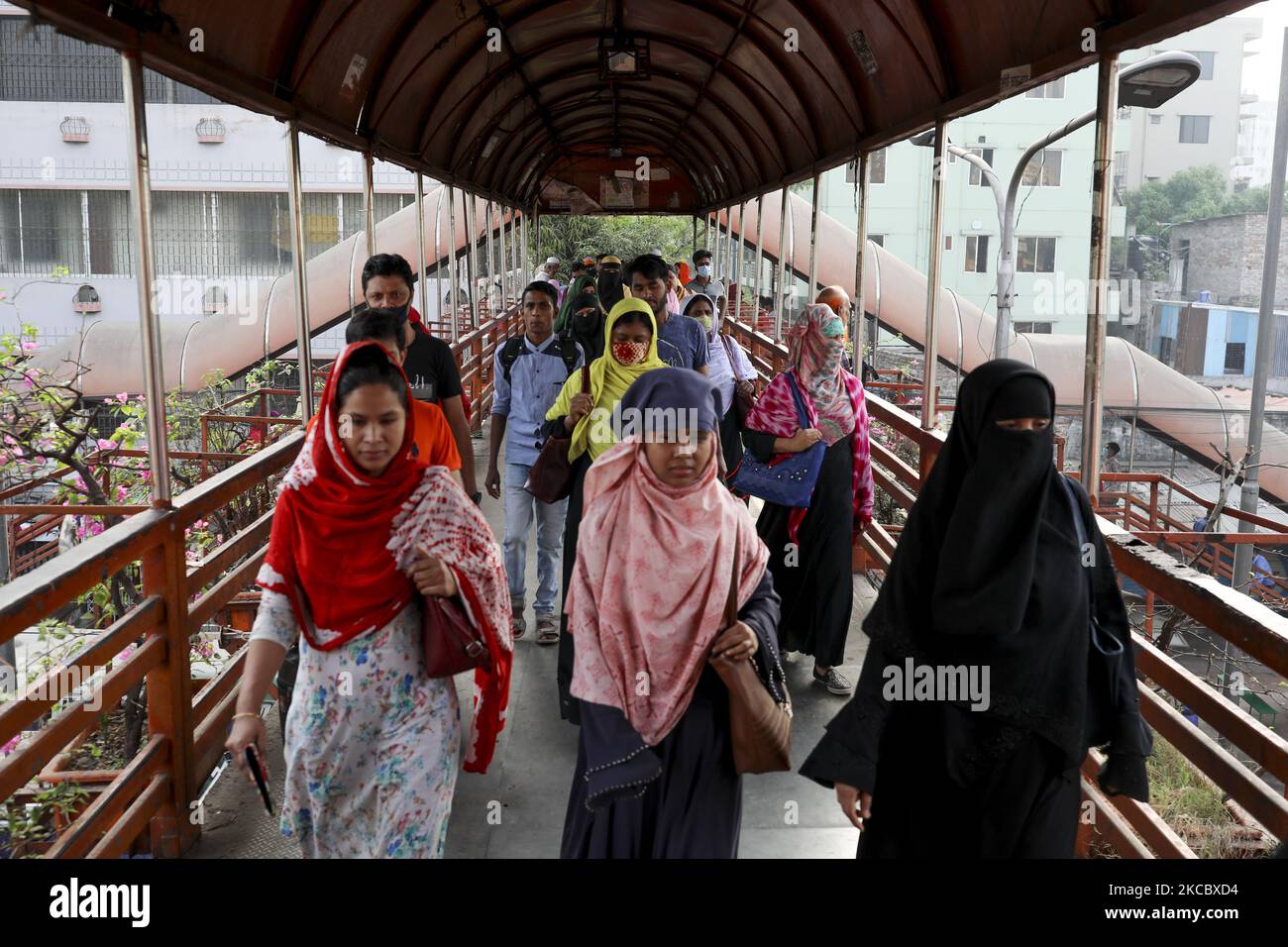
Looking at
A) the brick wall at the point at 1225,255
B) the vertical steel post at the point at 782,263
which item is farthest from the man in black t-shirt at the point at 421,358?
the brick wall at the point at 1225,255

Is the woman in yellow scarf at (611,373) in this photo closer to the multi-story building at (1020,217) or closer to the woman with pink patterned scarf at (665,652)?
the woman with pink patterned scarf at (665,652)

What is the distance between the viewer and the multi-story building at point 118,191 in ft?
58.0

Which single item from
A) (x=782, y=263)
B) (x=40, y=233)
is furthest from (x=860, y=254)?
(x=40, y=233)

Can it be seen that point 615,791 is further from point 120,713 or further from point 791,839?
point 120,713

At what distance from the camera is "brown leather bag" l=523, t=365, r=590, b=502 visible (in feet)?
15.8

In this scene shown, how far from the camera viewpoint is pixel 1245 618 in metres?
2.56

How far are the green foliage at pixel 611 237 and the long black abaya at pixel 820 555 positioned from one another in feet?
72.8

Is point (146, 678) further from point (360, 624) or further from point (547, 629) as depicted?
point (547, 629)

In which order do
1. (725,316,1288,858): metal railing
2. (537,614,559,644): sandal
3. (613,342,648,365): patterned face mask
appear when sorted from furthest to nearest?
(537,614,559,644): sandal < (613,342,648,365): patterned face mask < (725,316,1288,858): metal railing

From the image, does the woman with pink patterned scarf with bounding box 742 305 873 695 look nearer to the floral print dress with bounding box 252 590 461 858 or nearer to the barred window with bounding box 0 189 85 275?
the floral print dress with bounding box 252 590 461 858

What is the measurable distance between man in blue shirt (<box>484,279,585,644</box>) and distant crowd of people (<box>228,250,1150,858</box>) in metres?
2.58

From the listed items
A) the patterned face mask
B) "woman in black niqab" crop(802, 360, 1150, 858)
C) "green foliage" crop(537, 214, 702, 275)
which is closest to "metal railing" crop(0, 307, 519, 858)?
the patterned face mask
